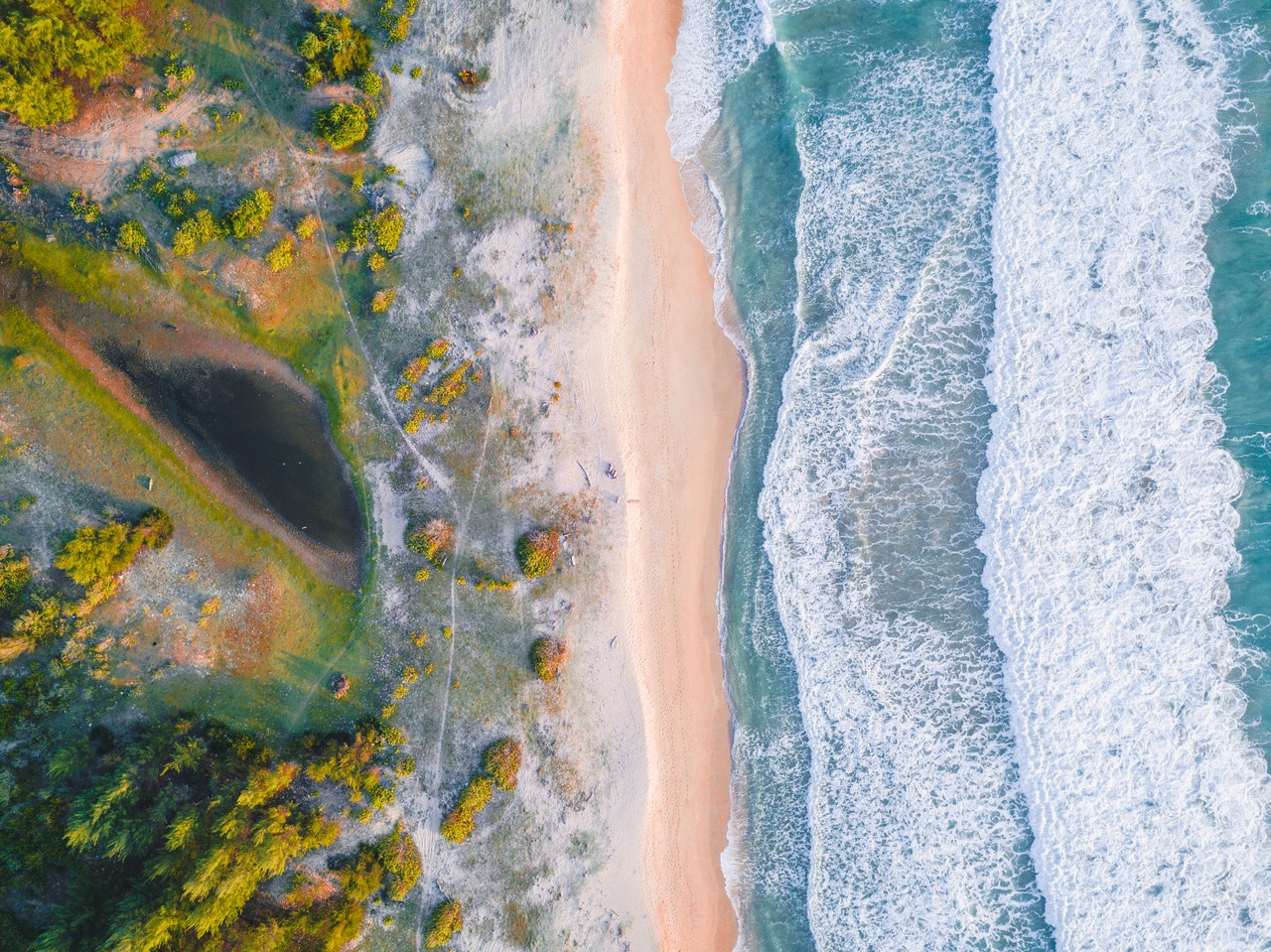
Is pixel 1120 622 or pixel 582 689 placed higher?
pixel 1120 622

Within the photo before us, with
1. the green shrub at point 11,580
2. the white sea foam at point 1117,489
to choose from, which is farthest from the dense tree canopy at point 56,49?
the white sea foam at point 1117,489

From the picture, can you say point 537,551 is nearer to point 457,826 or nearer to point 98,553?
point 457,826

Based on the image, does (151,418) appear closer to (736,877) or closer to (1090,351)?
(736,877)

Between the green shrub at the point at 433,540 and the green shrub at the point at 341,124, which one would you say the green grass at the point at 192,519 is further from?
the green shrub at the point at 341,124

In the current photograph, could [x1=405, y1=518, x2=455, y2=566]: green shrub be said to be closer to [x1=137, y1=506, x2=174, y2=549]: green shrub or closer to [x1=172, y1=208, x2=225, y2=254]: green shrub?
[x1=137, y1=506, x2=174, y2=549]: green shrub

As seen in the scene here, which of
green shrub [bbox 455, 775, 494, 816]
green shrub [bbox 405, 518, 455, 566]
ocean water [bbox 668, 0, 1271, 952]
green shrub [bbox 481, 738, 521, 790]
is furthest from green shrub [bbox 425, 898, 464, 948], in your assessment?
green shrub [bbox 405, 518, 455, 566]

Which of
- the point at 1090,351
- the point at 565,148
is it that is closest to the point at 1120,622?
the point at 1090,351
